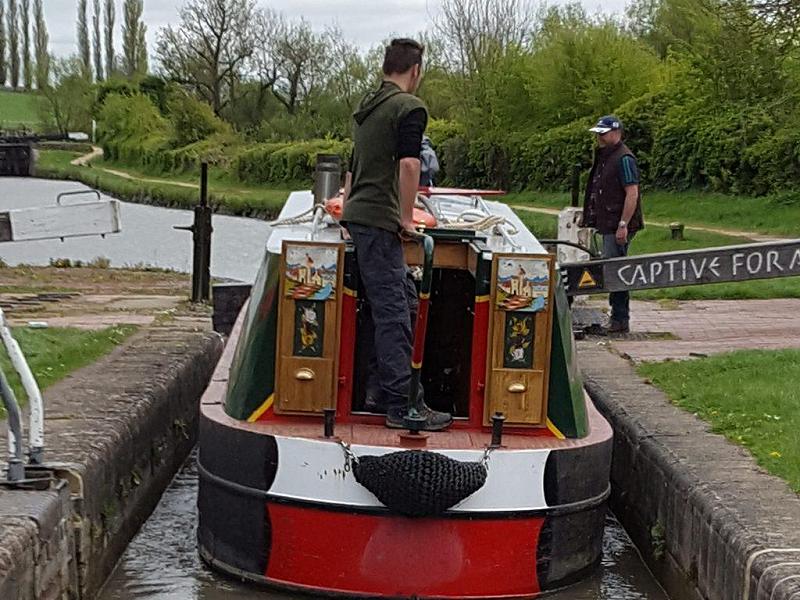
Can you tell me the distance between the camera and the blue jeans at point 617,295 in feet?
34.0

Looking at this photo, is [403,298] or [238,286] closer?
[403,298]

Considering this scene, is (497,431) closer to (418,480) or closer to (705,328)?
(418,480)

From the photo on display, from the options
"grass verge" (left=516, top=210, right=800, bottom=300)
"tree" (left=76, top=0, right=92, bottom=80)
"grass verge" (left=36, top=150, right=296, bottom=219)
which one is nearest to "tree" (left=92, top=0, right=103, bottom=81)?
"tree" (left=76, top=0, right=92, bottom=80)

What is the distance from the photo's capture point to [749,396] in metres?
7.55

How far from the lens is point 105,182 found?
51.2m

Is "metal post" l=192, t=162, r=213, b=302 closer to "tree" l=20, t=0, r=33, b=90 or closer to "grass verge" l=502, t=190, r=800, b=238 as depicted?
"grass verge" l=502, t=190, r=800, b=238

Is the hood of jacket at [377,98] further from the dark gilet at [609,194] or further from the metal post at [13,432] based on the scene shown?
the dark gilet at [609,194]

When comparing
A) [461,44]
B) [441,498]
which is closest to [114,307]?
[441,498]

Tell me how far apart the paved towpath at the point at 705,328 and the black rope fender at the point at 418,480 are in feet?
14.4

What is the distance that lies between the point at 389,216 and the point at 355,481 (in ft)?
3.91

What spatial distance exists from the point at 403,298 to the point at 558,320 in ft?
2.39

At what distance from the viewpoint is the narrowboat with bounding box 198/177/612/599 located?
17.8 feet

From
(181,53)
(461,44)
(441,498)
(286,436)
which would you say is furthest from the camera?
(181,53)

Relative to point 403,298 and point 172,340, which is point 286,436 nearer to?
point 403,298
